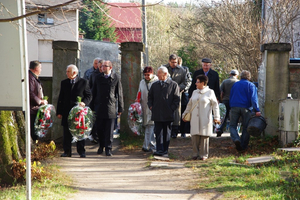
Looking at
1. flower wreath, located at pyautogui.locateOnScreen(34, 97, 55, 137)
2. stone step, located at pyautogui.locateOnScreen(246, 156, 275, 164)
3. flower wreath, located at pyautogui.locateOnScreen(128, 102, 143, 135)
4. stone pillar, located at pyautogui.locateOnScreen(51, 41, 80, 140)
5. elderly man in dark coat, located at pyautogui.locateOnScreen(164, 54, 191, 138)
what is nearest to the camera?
stone step, located at pyautogui.locateOnScreen(246, 156, 275, 164)

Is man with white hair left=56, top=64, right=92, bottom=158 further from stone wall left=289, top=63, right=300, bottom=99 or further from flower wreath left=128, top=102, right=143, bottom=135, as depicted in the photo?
stone wall left=289, top=63, right=300, bottom=99

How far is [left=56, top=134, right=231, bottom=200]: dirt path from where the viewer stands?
6.85m

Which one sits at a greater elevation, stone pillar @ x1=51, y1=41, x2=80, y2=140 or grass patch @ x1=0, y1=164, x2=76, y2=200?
stone pillar @ x1=51, y1=41, x2=80, y2=140

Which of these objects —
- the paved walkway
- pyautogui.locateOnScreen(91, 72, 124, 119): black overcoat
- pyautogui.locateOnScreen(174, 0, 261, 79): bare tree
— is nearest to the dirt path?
the paved walkway

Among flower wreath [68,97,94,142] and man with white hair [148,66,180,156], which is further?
man with white hair [148,66,180,156]

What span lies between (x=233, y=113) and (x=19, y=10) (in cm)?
651

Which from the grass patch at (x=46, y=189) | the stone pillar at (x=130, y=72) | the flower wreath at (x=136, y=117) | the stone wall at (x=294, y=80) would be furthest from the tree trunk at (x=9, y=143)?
the stone wall at (x=294, y=80)

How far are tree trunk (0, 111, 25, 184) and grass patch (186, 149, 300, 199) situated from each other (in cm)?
339

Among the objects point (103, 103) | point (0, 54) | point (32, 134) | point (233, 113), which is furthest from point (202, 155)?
point (0, 54)

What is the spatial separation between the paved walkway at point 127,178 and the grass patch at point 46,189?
178 millimetres

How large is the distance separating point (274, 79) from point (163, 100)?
10.2 feet

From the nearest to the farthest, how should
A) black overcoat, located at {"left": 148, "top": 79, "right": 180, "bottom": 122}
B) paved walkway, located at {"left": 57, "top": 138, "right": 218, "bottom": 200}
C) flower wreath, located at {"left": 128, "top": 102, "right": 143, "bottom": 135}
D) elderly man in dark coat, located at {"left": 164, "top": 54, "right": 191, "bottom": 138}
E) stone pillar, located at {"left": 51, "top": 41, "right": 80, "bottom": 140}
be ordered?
paved walkway, located at {"left": 57, "top": 138, "right": 218, "bottom": 200} < black overcoat, located at {"left": 148, "top": 79, "right": 180, "bottom": 122} < flower wreath, located at {"left": 128, "top": 102, "right": 143, "bottom": 135} < stone pillar, located at {"left": 51, "top": 41, "right": 80, "bottom": 140} < elderly man in dark coat, located at {"left": 164, "top": 54, "right": 191, "bottom": 138}

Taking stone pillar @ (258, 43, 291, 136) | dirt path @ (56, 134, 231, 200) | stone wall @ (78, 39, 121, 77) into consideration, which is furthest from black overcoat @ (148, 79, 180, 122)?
stone wall @ (78, 39, 121, 77)

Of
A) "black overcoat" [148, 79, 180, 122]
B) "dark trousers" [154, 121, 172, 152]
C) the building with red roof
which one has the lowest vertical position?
"dark trousers" [154, 121, 172, 152]
